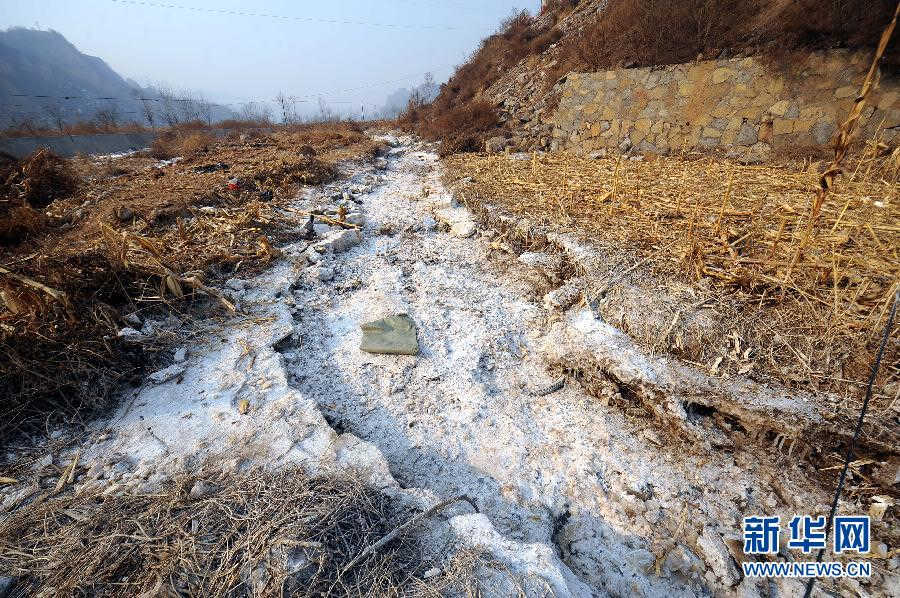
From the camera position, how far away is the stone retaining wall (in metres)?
6.41

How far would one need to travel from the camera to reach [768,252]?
11.4 ft

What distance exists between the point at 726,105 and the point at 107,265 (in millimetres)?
10764

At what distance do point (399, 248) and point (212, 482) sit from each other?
13.0 ft

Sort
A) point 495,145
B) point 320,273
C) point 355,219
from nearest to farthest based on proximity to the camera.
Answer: point 320,273 → point 355,219 → point 495,145

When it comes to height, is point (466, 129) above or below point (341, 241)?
above

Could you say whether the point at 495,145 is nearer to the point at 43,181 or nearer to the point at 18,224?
the point at 18,224

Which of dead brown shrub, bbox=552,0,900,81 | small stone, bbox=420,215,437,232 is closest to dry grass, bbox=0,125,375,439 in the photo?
small stone, bbox=420,215,437,232

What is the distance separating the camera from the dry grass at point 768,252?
2.65 meters

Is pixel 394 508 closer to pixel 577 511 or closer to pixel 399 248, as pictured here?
pixel 577 511

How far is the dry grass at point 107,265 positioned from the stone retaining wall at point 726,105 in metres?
7.42

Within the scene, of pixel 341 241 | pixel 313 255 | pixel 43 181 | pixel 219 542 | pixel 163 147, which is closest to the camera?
pixel 219 542

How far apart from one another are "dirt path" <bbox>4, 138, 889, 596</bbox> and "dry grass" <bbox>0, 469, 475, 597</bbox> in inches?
8.0

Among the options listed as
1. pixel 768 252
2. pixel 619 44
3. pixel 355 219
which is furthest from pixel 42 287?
pixel 619 44

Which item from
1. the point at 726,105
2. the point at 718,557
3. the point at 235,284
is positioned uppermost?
the point at 726,105
